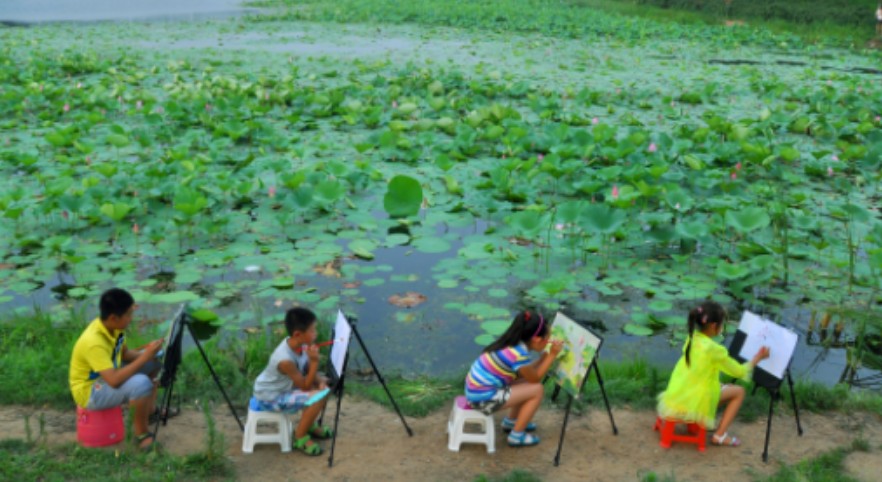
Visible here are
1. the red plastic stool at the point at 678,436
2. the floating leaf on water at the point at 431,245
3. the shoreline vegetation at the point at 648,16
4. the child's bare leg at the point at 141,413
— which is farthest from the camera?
the shoreline vegetation at the point at 648,16

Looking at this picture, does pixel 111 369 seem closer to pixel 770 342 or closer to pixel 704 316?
pixel 704 316

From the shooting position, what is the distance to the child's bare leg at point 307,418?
3527 mm

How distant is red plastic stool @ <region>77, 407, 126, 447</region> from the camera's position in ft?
11.4

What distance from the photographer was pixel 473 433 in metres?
3.70

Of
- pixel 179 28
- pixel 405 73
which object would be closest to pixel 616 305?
pixel 405 73

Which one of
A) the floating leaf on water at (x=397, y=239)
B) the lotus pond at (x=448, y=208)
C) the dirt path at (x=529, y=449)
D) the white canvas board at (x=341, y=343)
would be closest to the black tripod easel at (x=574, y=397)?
the dirt path at (x=529, y=449)

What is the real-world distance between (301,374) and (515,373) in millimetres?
941

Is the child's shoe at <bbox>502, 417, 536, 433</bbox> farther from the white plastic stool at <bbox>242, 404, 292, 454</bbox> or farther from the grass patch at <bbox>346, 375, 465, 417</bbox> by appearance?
the white plastic stool at <bbox>242, 404, 292, 454</bbox>

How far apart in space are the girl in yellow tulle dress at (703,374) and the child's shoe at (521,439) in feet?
1.93

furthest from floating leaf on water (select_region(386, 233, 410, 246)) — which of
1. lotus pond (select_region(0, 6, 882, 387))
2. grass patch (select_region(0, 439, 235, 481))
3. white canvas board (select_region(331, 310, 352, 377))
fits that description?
grass patch (select_region(0, 439, 235, 481))

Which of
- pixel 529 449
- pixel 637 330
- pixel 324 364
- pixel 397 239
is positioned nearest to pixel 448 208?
pixel 397 239

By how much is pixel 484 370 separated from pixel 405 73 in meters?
9.83

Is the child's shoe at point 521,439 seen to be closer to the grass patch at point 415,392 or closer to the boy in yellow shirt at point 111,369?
the grass patch at point 415,392

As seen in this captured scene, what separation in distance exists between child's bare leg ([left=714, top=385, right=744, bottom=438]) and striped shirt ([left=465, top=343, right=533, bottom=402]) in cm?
92
